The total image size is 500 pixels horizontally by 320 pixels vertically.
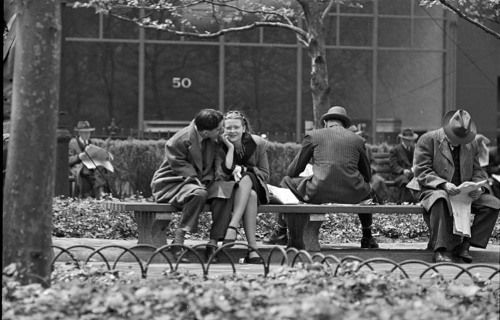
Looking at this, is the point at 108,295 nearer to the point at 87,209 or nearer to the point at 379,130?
the point at 87,209

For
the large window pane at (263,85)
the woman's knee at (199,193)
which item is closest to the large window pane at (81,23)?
the large window pane at (263,85)

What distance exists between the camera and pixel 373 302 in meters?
6.14

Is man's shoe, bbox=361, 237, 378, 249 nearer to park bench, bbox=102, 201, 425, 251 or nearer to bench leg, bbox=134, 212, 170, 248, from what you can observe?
park bench, bbox=102, 201, 425, 251

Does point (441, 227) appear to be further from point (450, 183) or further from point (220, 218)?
point (220, 218)

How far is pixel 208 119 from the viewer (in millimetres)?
10664

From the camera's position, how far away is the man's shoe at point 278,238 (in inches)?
473

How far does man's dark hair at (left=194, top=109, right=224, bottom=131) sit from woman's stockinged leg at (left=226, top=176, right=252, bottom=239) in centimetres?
56

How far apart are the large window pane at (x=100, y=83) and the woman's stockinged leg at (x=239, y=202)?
1371 centimetres

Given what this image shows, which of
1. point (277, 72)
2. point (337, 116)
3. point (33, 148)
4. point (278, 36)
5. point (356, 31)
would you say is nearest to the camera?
point (33, 148)

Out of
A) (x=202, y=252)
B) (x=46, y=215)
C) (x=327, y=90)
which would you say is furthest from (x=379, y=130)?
(x=46, y=215)

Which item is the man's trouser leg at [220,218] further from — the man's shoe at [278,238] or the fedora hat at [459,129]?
the fedora hat at [459,129]

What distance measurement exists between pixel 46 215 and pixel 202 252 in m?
4.11

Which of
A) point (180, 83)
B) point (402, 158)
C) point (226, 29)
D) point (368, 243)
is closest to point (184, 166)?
point (368, 243)

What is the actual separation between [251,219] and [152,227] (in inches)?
32.8
